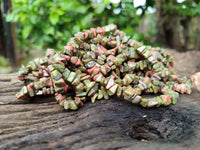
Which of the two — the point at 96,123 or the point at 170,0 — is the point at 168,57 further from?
the point at 170,0

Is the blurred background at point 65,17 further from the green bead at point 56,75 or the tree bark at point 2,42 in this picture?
the green bead at point 56,75

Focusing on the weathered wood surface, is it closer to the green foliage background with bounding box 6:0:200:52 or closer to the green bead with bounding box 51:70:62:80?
the green bead with bounding box 51:70:62:80

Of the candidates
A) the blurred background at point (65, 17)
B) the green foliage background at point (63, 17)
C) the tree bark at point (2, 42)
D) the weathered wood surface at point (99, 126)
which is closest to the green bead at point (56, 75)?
the weathered wood surface at point (99, 126)

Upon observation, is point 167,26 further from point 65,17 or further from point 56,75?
point 56,75

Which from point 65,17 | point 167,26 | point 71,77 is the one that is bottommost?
point 71,77

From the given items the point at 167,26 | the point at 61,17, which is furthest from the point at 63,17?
the point at 167,26
